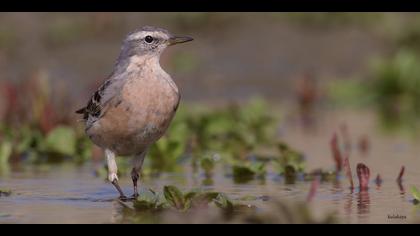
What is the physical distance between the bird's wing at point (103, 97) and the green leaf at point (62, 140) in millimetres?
2099

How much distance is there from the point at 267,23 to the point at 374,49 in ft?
7.09

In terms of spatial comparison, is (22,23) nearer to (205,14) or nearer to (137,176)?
(205,14)

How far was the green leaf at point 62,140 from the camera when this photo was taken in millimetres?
11492

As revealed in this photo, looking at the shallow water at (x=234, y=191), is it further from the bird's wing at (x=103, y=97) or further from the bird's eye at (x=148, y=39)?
the bird's eye at (x=148, y=39)

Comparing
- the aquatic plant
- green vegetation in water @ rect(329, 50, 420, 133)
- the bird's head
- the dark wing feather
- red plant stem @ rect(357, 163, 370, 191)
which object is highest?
green vegetation in water @ rect(329, 50, 420, 133)

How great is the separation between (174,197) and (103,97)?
1711 millimetres

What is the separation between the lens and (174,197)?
7.65 meters

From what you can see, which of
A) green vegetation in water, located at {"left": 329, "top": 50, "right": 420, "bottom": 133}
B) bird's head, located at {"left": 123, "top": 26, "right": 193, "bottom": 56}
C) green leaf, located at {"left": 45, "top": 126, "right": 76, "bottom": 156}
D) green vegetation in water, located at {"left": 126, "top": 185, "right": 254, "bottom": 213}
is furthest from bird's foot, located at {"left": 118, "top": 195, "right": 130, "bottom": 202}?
green vegetation in water, located at {"left": 329, "top": 50, "right": 420, "bottom": 133}

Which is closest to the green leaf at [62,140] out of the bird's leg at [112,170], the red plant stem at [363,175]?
the bird's leg at [112,170]

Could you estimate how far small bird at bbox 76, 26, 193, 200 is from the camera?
877 cm

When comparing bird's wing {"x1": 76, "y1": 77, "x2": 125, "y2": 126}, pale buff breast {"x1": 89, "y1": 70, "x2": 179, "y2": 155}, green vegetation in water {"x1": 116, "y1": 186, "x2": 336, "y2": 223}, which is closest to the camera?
green vegetation in water {"x1": 116, "y1": 186, "x2": 336, "y2": 223}

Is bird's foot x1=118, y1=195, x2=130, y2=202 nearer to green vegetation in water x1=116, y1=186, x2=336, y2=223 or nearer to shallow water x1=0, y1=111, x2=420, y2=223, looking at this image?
shallow water x1=0, y1=111, x2=420, y2=223

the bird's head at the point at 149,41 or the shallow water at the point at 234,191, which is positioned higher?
the bird's head at the point at 149,41

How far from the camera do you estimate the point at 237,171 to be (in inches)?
400
